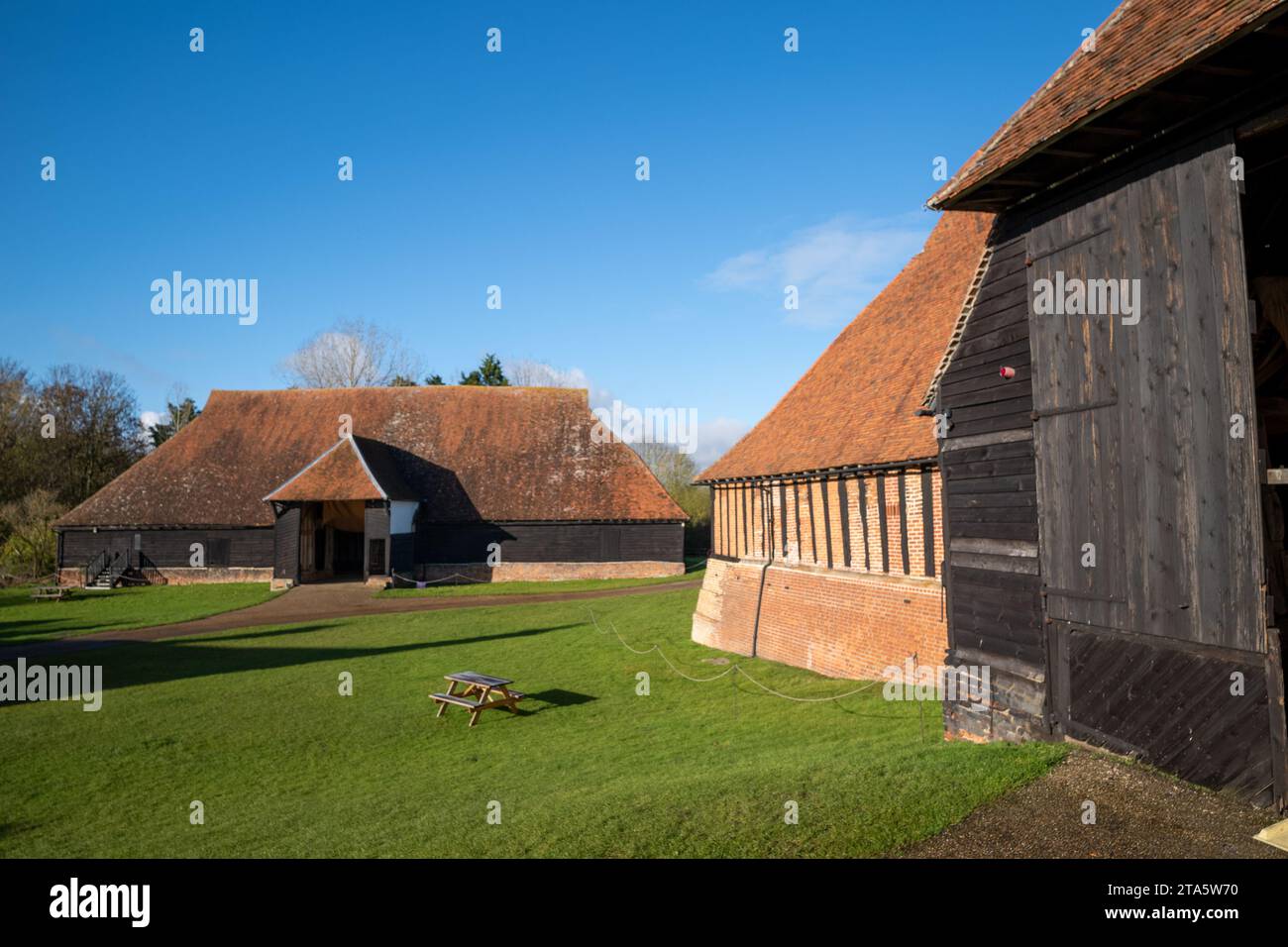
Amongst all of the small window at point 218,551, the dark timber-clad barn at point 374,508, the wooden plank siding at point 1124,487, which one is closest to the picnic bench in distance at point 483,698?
the wooden plank siding at point 1124,487

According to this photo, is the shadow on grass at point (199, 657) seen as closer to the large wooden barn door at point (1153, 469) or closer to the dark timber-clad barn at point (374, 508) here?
the dark timber-clad barn at point (374, 508)

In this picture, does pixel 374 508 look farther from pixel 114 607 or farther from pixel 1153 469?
pixel 1153 469

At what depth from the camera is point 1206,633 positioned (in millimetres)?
6066

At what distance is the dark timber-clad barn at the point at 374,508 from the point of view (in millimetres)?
28844

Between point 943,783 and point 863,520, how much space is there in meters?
6.68

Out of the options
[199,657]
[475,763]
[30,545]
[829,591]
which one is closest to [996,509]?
[829,591]

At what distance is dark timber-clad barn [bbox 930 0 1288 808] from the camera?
575 cm

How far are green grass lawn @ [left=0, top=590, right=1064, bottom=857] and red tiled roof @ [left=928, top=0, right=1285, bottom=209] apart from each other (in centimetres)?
546

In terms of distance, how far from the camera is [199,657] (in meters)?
16.6

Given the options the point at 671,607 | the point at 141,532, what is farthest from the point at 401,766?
the point at 141,532

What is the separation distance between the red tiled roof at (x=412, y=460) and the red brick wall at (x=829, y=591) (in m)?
14.1

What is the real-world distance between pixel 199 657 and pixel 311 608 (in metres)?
7.42

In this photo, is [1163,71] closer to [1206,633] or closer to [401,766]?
[1206,633]

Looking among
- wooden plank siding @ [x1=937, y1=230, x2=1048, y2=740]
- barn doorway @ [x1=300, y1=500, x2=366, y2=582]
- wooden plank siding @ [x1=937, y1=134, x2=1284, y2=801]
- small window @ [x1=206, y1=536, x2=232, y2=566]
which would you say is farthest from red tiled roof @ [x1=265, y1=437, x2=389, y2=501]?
wooden plank siding @ [x1=937, y1=134, x2=1284, y2=801]
